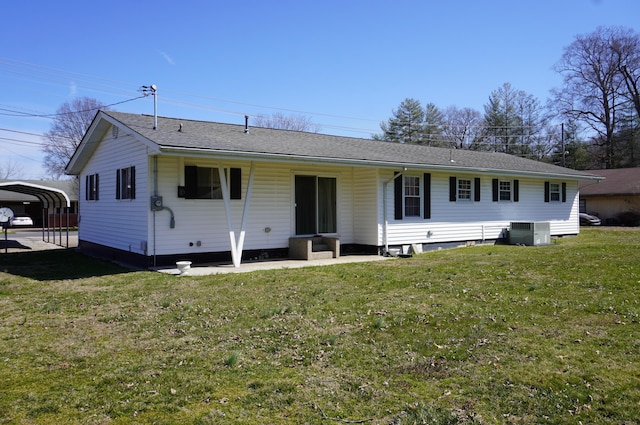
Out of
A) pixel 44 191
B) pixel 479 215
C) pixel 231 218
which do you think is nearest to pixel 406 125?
pixel 479 215

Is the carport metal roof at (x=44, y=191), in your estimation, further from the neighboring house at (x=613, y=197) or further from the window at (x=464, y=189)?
the neighboring house at (x=613, y=197)

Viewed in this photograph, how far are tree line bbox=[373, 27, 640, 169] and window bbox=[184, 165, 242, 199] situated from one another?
1273 inches

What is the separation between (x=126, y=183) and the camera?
12883 mm

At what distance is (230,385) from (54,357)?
6.98 ft

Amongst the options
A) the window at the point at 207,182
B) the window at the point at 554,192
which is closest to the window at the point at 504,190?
the window at the point at 554,192

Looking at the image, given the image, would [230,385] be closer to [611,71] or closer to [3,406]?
[3,406]

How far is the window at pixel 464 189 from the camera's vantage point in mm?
16297

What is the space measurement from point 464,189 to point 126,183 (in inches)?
420

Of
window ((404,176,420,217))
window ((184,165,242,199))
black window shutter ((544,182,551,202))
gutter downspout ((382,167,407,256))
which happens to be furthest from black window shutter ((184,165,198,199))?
black window shutter ((544,182,551,202))

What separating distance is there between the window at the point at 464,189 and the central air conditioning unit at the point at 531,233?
2.36 m

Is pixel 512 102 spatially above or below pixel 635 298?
above

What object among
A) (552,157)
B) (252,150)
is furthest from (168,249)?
(552,157)

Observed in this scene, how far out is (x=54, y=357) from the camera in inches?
197

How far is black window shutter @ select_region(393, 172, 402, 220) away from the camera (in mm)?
14202
